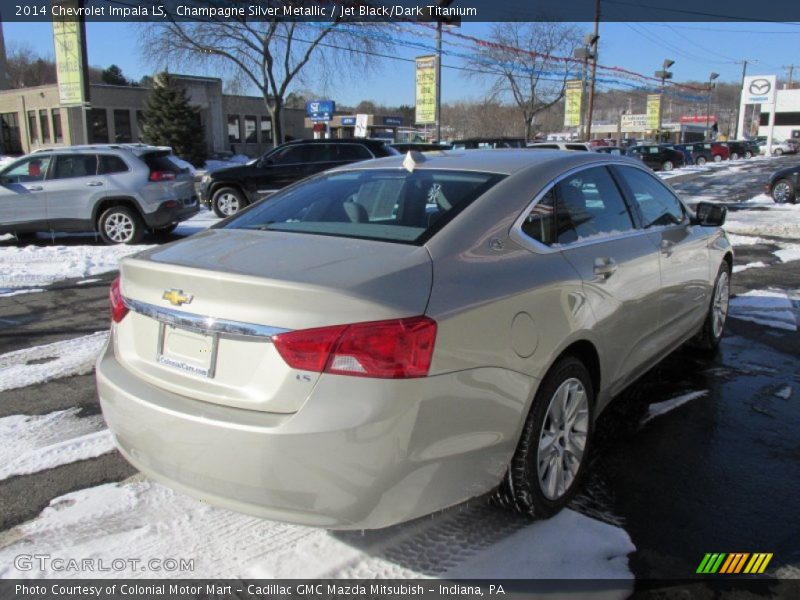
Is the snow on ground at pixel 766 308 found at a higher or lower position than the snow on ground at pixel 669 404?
higher

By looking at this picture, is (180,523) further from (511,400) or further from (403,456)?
(511,400)

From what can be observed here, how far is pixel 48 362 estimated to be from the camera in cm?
518

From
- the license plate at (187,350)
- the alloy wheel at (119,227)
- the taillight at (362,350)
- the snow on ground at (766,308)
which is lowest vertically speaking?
the snow on ground at (766,308)

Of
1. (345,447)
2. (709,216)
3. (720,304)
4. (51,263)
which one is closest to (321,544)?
(345,447)

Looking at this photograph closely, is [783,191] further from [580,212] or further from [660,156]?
[660,156]

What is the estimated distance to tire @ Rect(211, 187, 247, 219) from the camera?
14.8 meters

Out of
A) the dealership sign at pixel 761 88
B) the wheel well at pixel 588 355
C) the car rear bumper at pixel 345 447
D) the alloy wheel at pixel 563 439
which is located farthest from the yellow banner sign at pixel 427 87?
the dealership sign at pixel 761 88

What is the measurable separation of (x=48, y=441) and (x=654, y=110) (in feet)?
174

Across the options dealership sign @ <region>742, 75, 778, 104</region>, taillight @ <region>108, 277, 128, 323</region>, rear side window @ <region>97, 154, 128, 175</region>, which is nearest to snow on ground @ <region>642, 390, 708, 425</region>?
taillight @ <region>108, 277, 128, 323</region>

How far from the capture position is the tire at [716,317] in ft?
16.8

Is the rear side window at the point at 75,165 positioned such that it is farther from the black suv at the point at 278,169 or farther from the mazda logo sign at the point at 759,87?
the mazda logo sign at the point at 759,87

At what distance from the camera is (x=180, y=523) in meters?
2.95

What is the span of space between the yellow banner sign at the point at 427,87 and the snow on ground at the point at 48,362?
64.8 ft

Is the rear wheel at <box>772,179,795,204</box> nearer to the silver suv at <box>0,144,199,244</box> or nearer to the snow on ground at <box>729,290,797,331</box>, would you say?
the snow on ground at <box>729,290,797,331</box>
